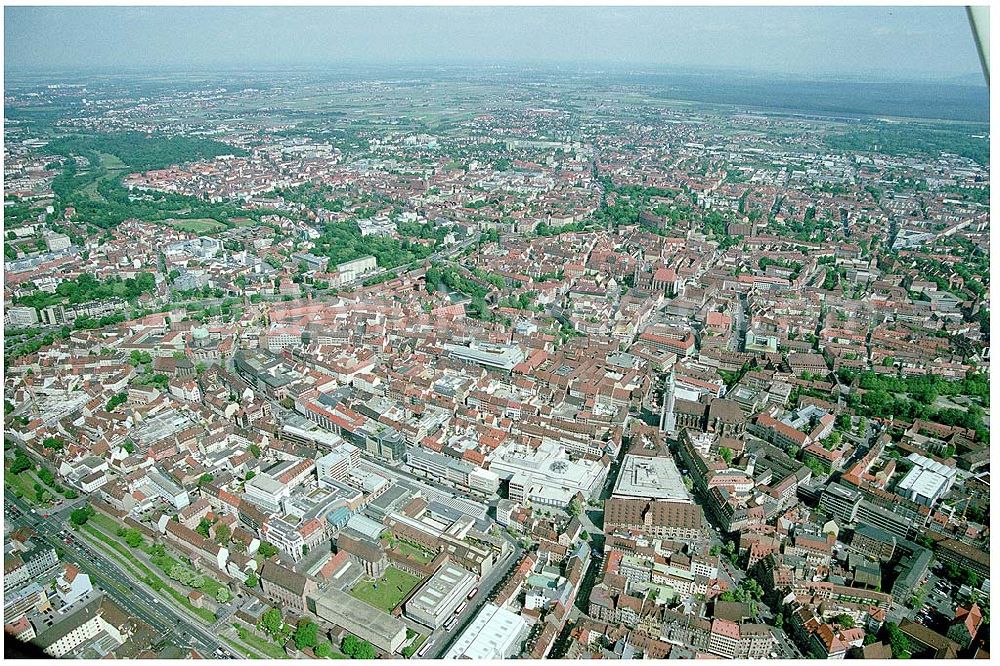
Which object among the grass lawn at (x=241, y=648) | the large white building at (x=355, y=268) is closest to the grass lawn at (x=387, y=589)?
the grass lawn at (x=241, y=648)

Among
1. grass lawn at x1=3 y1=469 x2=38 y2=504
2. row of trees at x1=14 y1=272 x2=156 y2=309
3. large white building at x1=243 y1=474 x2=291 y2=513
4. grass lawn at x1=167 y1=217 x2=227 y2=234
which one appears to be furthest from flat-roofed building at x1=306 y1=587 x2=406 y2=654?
grass lawn at x1=167 y1=217 x2=227 y2=234

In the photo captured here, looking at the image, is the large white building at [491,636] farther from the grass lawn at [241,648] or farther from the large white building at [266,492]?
the large white building at [266,492]

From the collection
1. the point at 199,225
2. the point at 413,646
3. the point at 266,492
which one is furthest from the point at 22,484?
the point at 199,225

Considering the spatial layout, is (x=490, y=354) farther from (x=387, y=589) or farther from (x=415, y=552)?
(x=387, y=589)

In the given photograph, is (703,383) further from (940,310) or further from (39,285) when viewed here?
(39,285)

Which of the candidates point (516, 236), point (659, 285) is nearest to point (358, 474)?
point (659, 285)

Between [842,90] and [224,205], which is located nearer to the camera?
[224,205]
